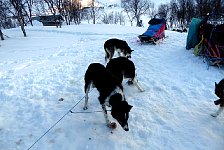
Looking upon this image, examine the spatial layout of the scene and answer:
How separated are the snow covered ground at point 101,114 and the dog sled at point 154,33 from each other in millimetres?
2976

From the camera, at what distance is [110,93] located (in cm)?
420

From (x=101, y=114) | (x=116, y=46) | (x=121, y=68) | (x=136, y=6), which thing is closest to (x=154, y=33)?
(x=116, y=46)

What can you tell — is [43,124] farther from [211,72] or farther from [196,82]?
[211,72]

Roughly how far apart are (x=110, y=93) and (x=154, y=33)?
7987mm

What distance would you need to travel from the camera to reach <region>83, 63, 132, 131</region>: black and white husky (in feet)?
12.6

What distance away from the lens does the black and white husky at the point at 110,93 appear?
3.83 metres

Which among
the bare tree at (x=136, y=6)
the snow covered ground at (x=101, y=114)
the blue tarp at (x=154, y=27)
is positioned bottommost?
the snow covered ground at (x=101, y=114)

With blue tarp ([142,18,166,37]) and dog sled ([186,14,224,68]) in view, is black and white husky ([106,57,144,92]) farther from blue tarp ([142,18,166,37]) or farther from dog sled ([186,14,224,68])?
blue tarp ([142,18,166,37])

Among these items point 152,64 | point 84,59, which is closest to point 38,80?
point 84,59

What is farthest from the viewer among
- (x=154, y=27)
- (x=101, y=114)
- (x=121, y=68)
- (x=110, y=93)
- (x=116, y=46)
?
(x=154, y=27)

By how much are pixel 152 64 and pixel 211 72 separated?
6.71 feet

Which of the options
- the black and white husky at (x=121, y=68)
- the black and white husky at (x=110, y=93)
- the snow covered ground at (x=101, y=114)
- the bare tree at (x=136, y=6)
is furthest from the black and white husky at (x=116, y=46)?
the bare tree at (x=136, y=6)

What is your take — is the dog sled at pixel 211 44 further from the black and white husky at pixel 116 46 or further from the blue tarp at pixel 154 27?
the blue tarp at pixel 154 27

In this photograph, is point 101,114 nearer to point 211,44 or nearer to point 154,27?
point 211,44
